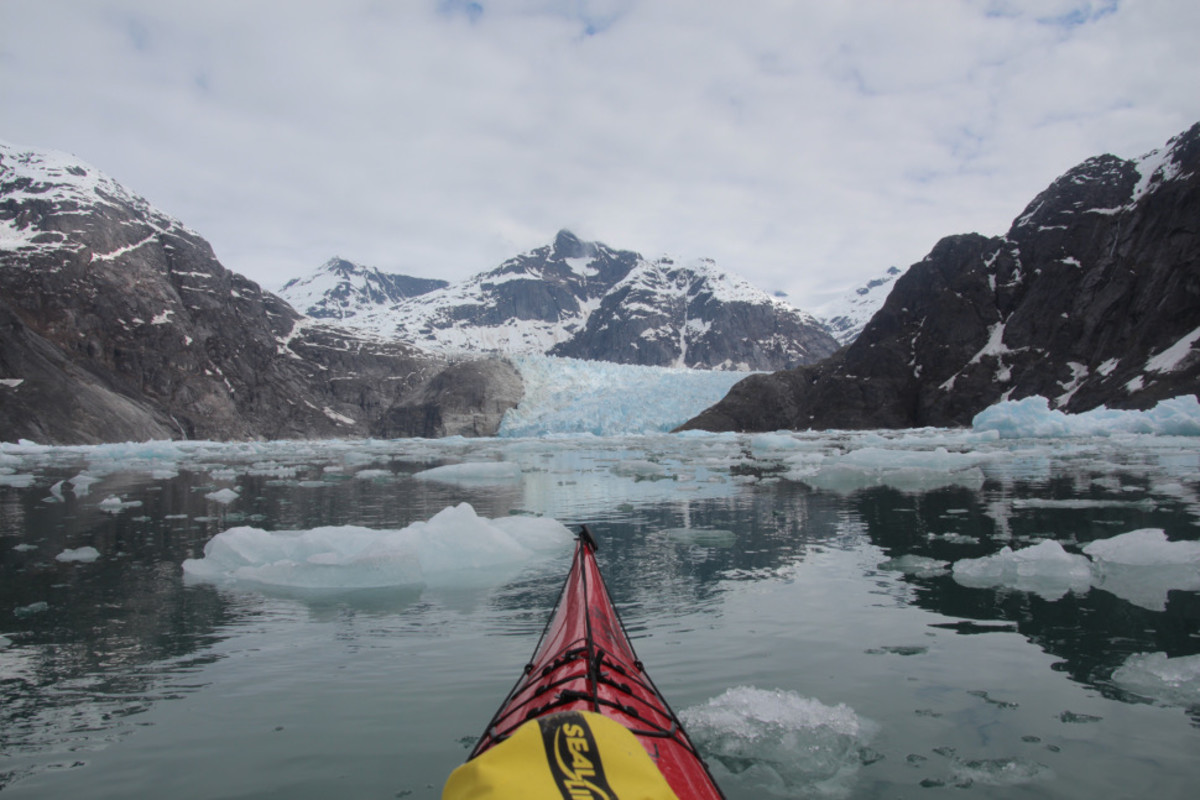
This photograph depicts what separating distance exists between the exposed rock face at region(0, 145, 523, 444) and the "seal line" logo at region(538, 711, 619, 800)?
67697 millimetres

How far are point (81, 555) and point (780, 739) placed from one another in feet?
36.6

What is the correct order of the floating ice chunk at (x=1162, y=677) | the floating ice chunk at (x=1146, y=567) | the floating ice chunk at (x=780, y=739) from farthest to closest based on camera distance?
1. the floating ice chunk at (x=1146, y=567)
2. the floating ice chunk at (x=1162, y=677)
3. the floating ice chunk at (x=780, y=739)

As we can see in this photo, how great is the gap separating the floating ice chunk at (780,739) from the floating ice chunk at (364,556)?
530 centimetres

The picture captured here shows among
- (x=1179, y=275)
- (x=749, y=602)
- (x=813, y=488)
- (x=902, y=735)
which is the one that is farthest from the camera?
(x=1179, y=275)

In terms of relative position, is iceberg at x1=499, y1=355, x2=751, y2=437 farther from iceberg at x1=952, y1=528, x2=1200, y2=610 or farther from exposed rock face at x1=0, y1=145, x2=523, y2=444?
iceberg at x1=952, y1=528, x2=1200, y2=610

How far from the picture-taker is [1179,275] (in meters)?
55.7

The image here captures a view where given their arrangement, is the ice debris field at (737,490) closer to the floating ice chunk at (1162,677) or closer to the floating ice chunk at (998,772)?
the floating ice chunk at (1162,677)

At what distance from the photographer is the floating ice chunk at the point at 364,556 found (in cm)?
902

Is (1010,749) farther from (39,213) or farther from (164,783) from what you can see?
(39,213)

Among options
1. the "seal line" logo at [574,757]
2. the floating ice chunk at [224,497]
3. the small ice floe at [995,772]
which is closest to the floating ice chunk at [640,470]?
the floating ice chunk at [224,497]

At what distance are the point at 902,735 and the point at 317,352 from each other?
439 ft

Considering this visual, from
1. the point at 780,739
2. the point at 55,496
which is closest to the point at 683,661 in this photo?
the point at 780,739

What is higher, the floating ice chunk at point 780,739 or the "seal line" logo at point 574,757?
the "seal line" logo at point 574,757

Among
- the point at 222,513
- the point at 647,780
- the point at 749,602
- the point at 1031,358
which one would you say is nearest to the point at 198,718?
the point at 647,780
